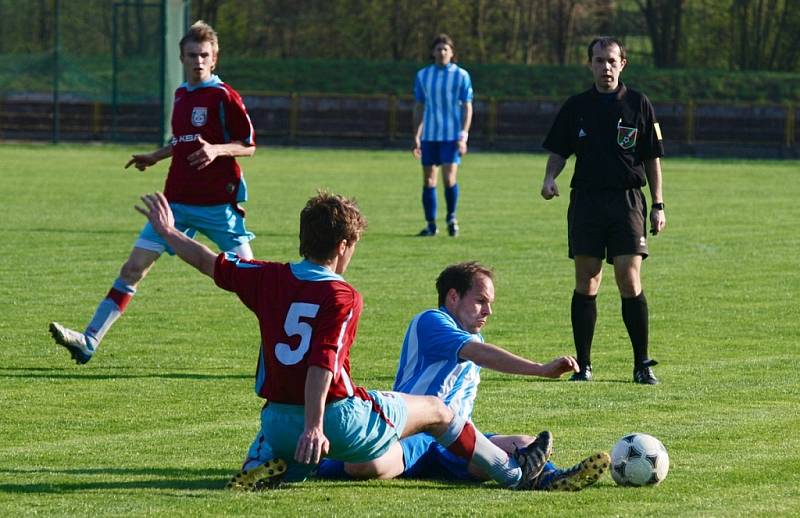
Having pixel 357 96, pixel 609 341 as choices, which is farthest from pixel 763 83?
pixel 609 341

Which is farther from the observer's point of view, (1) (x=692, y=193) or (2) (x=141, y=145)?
(2) (x=141, y=145)

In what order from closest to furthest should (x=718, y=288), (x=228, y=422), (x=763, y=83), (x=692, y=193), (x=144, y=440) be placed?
(x=144, y=440), (x=228, y=422), (x=718, y=288), (x=692, y=193), (x=763, y=83)

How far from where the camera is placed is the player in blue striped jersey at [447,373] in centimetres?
588

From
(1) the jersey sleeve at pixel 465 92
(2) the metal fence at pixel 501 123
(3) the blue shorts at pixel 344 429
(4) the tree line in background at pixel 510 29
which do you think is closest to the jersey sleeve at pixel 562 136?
(3) the blue shorts at pixel 344 429

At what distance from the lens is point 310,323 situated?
536 centimetres

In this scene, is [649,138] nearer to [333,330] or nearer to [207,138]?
[207,138]

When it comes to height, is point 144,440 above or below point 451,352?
below

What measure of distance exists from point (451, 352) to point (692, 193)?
66.0 ft

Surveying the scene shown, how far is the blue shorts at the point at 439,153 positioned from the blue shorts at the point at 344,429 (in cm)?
1191

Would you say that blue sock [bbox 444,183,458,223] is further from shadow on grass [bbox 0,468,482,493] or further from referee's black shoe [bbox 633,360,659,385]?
shadow on grass [bbox 0,468,482,493]

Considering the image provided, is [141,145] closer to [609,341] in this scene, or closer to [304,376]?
[609,341]

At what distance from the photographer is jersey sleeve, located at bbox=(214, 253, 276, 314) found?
5.39m

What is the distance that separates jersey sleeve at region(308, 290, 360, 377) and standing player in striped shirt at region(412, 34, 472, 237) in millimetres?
11834

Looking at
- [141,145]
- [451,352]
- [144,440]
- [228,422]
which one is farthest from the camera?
[141,145]
